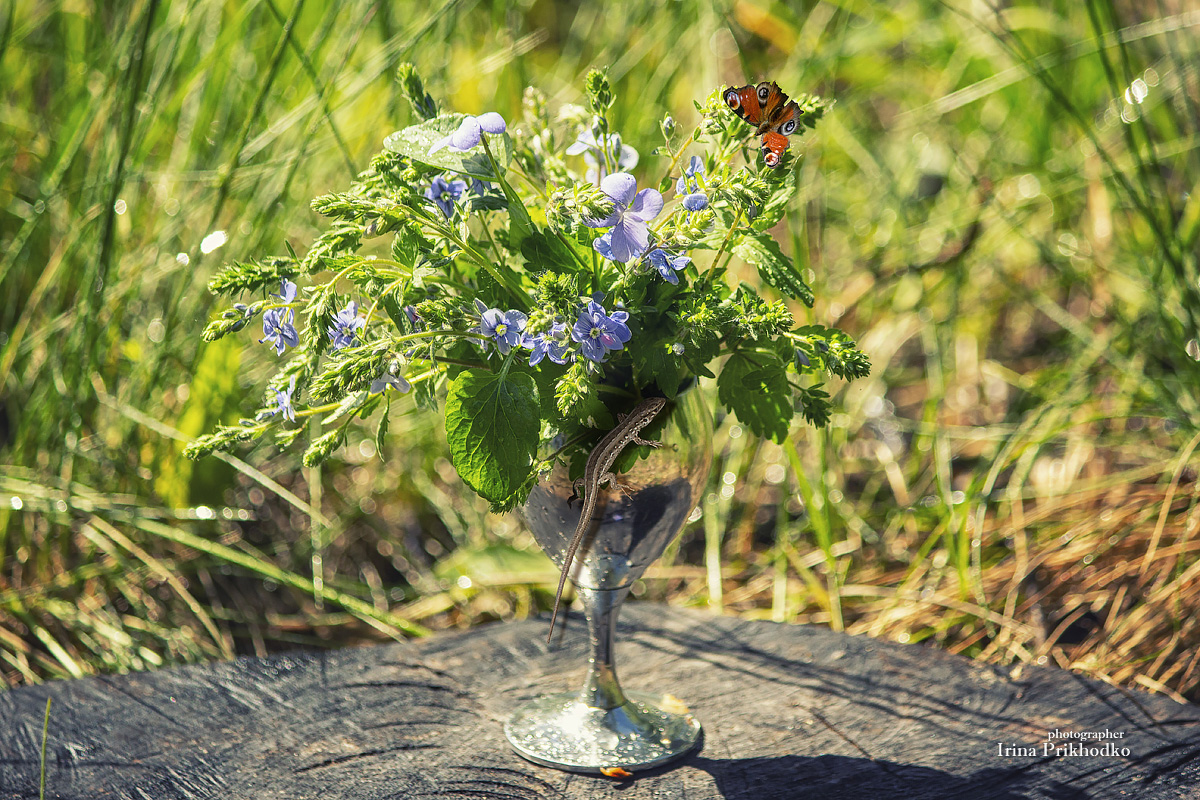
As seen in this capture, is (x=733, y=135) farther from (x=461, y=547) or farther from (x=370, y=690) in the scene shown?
Result: (x=461, y=547)

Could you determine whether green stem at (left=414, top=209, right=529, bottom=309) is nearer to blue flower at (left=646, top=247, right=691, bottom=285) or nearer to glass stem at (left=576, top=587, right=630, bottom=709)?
blue flower at (left=646, top=247, right=691, bottom=285)

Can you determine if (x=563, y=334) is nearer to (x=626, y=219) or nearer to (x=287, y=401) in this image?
(x=626, y=219)

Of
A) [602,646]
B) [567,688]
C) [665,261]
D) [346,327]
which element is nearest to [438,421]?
[567,688]

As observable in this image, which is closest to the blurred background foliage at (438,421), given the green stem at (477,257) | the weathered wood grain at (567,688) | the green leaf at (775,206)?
the weathered wood grain at (567,688)

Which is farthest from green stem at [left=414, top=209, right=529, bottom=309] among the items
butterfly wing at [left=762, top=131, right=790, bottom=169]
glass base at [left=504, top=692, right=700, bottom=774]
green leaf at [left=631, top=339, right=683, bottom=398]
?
glass base at [left=504, top=692, right=700, bottom=774]

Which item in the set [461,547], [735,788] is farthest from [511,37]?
[735,788]
